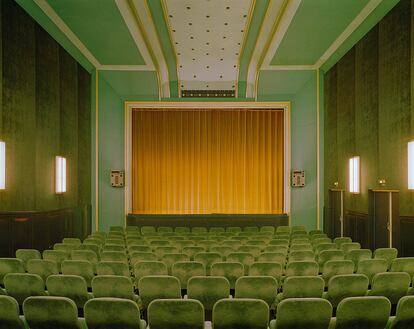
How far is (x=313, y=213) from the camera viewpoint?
1367cm

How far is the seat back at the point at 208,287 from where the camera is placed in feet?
12.8

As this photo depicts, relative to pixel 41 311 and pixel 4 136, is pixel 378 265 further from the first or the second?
pixel 4 136

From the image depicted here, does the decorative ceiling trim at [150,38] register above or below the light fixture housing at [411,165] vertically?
above

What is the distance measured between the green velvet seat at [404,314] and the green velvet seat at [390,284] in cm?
92

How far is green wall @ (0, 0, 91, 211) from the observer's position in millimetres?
7977

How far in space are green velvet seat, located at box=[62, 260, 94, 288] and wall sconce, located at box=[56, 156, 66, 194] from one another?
5852 mm

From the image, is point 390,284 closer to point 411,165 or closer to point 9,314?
point 9,314

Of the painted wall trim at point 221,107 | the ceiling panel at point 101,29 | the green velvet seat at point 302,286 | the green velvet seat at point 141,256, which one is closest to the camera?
the green velvet seat at point 302,286

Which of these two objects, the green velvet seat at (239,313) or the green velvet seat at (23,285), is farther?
the green velvet seat at (23,285)

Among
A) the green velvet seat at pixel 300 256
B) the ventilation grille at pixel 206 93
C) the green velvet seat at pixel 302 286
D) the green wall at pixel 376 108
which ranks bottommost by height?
the green velvet seat at pixel 300 256

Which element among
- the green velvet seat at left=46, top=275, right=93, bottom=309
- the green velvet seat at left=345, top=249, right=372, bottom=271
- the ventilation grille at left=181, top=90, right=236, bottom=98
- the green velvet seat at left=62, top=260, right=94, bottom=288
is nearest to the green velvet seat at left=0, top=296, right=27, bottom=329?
the green velvet seat at left=46, top=275, right=93, bottom=309

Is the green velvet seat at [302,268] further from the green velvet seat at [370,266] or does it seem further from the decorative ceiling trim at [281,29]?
the decorative ceiling trim at [281,29]

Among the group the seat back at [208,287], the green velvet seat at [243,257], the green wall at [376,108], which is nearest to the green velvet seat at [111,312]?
the seat back at [208,287]

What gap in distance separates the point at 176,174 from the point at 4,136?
8793 mm
